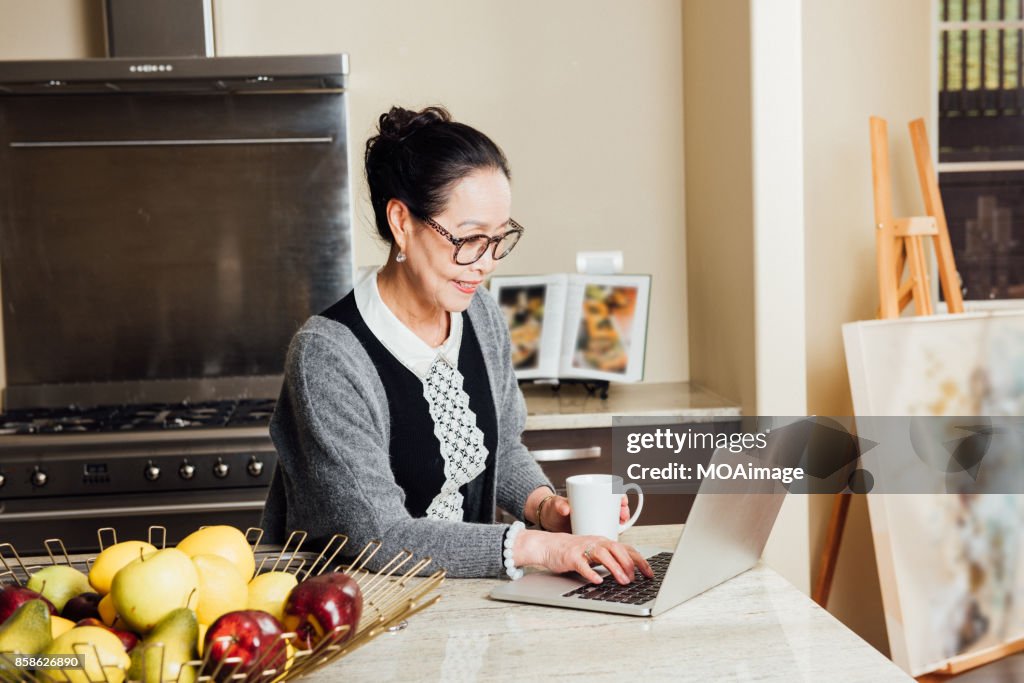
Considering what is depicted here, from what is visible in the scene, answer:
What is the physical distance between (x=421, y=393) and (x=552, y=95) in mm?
1811

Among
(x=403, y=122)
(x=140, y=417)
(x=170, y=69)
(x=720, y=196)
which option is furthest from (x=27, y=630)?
(x=720, y=196)

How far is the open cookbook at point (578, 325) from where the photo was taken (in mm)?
3072

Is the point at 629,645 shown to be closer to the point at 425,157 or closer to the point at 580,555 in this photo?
the point at 580,555

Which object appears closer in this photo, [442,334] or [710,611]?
[710,611]

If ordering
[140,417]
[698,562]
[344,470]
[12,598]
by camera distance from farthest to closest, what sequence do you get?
[140,417] → [344,470] → [698,562] → [12,598]

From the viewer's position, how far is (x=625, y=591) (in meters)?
1.34

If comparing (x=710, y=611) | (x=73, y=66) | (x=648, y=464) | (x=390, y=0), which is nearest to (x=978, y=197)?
(x=648, y=464)

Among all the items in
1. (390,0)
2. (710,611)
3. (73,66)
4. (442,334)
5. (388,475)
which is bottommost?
(710,611)

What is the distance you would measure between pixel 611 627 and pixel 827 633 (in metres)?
0.25

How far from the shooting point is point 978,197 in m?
3.21

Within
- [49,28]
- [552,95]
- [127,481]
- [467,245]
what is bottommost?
[127,481]

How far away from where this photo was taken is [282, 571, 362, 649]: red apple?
97 centimetres

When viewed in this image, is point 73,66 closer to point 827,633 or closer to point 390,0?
point 390,0

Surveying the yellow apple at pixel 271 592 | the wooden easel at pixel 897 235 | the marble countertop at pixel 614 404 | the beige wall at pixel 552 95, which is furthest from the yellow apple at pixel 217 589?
the beige wall at pixel 552 95
